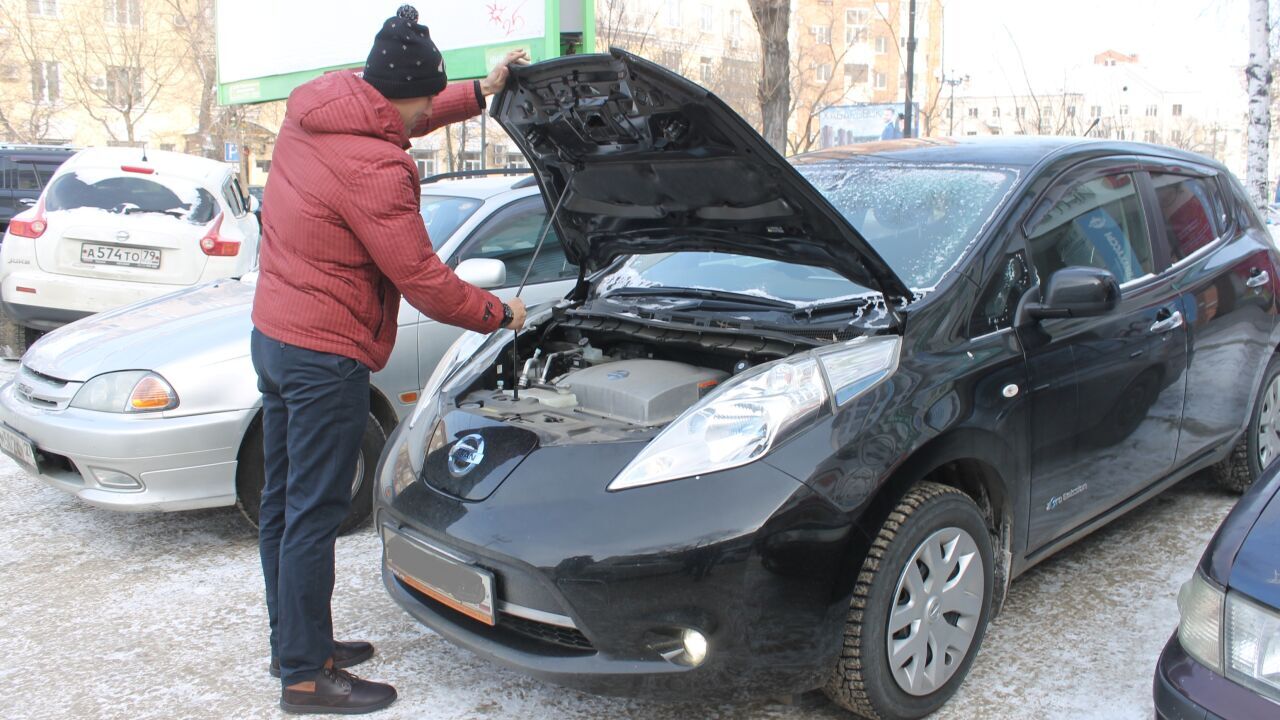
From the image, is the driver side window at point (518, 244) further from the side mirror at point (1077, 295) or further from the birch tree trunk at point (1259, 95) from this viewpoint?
the birch tree trunk at point (1259, 95)

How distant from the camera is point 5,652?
3.31m

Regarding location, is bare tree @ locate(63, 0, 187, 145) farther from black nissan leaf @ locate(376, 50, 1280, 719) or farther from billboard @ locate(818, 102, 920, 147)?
black nissan leaf @ locate(376, 50, 1280, 719)

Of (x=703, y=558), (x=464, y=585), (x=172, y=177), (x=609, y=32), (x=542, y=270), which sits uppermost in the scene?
(x=609, y=32)

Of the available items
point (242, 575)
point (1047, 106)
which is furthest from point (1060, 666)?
point (1047, 106)

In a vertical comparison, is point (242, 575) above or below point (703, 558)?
below

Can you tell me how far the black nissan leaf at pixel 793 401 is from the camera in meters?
2.41

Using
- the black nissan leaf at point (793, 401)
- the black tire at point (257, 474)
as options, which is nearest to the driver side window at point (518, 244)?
the black tire at point (257, 474)

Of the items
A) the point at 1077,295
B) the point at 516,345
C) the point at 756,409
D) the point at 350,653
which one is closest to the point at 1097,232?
the point at 1077,295

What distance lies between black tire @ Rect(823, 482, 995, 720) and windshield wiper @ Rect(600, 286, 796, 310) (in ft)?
2.78

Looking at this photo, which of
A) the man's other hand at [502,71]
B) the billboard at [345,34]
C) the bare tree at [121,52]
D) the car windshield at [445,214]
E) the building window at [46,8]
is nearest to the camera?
the man's other hand at [502,71]

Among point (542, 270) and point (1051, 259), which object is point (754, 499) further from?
point (542, 270)

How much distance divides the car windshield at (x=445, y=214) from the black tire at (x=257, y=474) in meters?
1.08

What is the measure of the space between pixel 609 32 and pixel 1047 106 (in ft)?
45.5

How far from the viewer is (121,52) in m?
32.3
